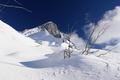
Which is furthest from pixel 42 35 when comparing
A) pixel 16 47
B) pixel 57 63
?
pixel 57 63

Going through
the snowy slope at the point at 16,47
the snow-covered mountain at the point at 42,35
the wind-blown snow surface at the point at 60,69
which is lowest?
the wind-blown snow surface at the point at 60,69

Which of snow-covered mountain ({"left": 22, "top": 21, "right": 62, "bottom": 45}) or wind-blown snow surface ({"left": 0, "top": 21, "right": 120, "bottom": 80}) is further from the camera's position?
snow-covered mountain ({"left": 22, "top": 21, "right": 62, "bottom": 45})

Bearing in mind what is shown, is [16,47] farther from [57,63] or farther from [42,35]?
[42,35]

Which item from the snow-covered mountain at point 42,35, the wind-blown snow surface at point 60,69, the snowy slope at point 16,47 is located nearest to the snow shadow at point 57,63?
the wind-blown snow surface at point 60,69

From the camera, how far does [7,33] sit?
7262 millimetres

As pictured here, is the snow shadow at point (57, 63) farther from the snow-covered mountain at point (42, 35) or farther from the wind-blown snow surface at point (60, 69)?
the snow-covered mountain at point (42, 35)

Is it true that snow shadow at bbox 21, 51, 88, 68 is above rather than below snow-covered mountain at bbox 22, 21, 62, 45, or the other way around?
below

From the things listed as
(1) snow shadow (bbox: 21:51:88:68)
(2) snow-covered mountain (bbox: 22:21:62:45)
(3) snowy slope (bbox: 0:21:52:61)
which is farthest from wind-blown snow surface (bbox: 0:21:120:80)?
(2) snow-covered mountain (bbox: 22:21:62:45)

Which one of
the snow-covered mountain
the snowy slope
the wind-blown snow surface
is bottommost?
the wind-blown snow surface

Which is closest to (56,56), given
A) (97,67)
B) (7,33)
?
(97,67)

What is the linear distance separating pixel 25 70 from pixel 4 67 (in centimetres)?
31

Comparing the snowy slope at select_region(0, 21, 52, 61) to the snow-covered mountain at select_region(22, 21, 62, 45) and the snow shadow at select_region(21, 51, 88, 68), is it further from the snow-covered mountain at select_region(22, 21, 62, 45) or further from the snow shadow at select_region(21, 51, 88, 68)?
the snow-covered mountain at select_region(22, 21, 62, 45)

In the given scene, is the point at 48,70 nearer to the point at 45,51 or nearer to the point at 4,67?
the point at 4,67

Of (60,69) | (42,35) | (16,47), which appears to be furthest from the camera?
(42,35)
